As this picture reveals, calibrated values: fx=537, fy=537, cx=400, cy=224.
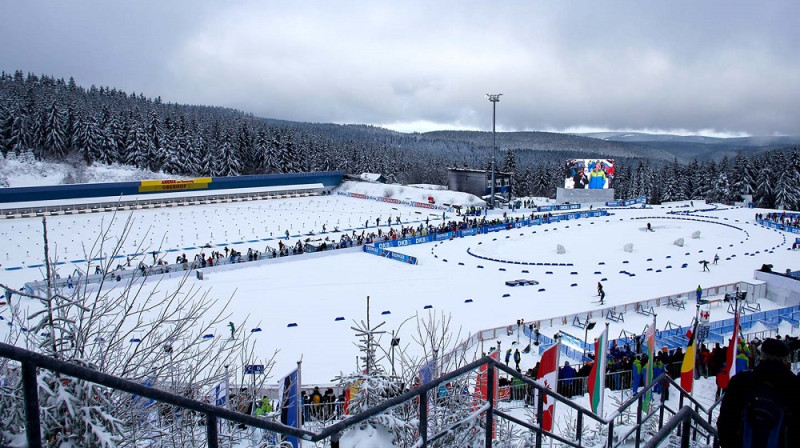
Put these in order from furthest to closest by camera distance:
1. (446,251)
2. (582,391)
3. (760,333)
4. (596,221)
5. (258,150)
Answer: (258,150) < (596,221) < (446,251) < (760,333) < (582,391)

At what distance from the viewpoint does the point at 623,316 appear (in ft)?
62.2

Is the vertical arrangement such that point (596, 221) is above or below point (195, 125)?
below

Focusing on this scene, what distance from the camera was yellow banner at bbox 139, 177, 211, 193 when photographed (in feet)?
187

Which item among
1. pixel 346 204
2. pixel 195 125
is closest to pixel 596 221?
pixel 346 204

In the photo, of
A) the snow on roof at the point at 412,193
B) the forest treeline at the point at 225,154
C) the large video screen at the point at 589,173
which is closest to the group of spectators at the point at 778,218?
the large video screen at the point at 589,173

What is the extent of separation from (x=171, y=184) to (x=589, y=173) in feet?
150

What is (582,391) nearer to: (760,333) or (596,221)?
(760,333)

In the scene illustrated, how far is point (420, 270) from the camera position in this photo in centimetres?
→ 2839

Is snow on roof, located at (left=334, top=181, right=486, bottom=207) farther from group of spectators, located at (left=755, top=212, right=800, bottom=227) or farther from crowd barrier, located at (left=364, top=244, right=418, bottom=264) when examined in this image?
crowd barrier, located at (left=364, top=244, right=418, bottom=264)

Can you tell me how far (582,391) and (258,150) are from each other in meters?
71.5

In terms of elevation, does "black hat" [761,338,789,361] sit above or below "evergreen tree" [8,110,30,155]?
below

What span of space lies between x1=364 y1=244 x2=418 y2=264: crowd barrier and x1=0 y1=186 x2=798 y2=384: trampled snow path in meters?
0.62

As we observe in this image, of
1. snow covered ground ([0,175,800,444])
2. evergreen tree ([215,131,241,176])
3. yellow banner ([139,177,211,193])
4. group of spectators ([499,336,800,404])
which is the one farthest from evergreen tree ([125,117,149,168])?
group of spectators ([499,336,800,404])

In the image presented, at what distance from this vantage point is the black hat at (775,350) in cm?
290
